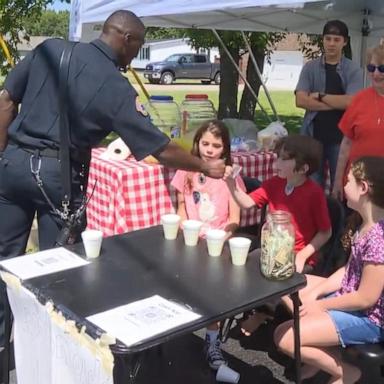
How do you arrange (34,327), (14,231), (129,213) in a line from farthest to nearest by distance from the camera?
(129,213) → (14,231) → (34,327)

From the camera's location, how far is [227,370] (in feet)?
8.94

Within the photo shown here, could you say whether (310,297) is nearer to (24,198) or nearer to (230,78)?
(24,198)

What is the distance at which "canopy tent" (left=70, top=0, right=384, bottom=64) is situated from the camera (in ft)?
12.5

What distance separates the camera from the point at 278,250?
6.50 feet

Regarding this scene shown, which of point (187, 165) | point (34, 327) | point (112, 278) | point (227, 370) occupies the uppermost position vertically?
point (187, 165)

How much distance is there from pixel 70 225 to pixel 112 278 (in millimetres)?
611

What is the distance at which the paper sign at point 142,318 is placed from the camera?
1.58m

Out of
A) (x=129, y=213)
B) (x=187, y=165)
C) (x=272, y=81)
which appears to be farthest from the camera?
(x=272, y=81)

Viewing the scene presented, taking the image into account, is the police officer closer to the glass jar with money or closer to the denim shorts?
the glass jar with money

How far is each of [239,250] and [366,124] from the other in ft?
4.83

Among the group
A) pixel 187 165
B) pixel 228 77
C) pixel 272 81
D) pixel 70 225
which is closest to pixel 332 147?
pixel 187 165

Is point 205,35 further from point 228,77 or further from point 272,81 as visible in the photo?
point 272,81

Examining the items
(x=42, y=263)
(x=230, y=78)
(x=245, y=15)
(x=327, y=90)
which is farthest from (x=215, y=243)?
(x=230, y=78)

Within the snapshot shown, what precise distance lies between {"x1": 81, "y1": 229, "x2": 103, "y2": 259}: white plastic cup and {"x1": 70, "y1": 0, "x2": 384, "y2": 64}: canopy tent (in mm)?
1929
